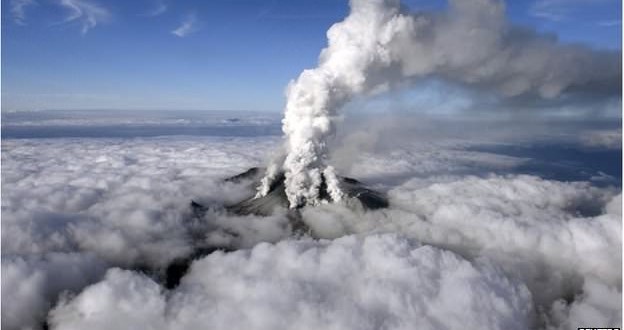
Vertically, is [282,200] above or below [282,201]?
above

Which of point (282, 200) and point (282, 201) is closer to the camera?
point (282, 201)

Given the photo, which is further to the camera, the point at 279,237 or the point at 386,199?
the point at 386,199

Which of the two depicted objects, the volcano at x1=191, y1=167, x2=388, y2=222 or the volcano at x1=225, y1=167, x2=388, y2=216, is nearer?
the volcano at x1=191, y1=167, x2=388, y2=222

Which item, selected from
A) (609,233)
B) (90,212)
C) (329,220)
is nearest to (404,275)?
(329,220)

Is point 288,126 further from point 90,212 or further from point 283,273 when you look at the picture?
point 90,212

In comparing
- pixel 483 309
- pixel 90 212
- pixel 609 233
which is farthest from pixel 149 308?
pixel 609 233

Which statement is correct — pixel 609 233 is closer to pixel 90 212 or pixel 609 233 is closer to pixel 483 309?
pixel 483 309

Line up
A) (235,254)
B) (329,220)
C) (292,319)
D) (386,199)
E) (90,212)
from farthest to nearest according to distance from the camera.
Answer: (386,199) < (90,212) < (329,220) < (235,254) < (292,319)

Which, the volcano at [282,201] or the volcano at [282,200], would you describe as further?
the volcano at [282,200]

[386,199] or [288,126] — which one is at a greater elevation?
[288,126]

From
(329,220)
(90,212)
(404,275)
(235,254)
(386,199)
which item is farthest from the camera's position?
(386,199)

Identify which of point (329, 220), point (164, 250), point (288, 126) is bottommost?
point (164, 250)
